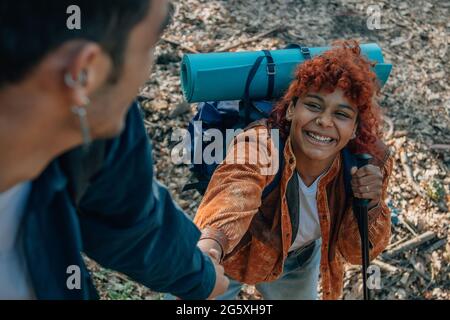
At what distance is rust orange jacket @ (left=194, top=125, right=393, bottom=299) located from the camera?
2.59 meters

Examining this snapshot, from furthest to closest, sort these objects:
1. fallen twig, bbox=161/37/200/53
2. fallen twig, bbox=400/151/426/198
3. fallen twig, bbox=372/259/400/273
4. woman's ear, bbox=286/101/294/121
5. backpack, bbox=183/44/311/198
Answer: fallen twig, bbox=161/37/200/53 < fallen twig, bbox=400/151/426/198 < fallen twig, bbox=372/259/400/273 < backpack, bbox=183/44/311/198 < woman's ear, bbox=286/101/294/121

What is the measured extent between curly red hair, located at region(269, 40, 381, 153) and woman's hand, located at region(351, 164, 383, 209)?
14 centimetres

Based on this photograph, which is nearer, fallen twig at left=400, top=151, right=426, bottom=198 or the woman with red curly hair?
the woman with red curly hair

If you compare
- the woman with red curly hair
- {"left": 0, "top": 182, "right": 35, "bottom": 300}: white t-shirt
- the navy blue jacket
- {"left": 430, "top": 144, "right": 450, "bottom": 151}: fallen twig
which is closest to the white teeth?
the woman with red curly hair

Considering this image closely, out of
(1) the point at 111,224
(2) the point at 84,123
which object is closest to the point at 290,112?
(1) the point at 111,224

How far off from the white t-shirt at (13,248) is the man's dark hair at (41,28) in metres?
0.36

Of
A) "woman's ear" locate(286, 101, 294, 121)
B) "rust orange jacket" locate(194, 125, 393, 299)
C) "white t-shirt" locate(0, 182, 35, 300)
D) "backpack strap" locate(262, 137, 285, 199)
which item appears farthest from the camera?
"woman's ear" locate(286, 101, 294, 121)

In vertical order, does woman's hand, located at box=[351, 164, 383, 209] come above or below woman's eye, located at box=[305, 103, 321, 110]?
below

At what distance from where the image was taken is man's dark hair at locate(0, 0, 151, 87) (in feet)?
3.36

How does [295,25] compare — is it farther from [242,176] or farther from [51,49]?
[51,49]

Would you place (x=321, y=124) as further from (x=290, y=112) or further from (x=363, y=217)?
(x=363, y=217)

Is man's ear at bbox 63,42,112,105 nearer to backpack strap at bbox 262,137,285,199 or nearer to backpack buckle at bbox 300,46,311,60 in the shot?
backpack strap at bbox 262,137,285,199

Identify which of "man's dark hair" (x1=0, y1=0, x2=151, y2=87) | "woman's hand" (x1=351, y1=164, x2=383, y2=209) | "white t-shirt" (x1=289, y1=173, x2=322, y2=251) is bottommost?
"white t-shirt" (x1=289, y1=173, x2=322, y2=251)

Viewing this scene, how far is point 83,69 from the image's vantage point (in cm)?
108
